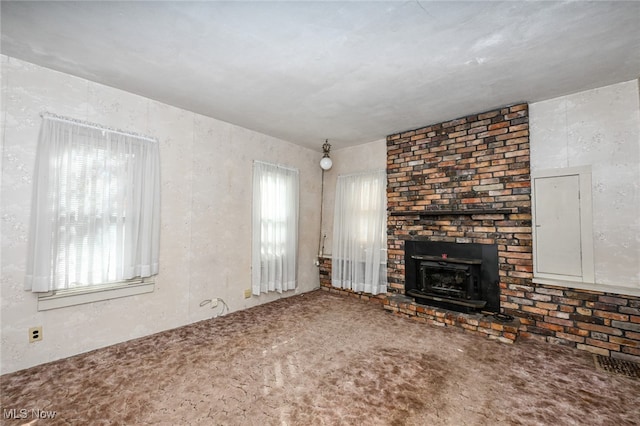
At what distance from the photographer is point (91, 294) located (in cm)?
264

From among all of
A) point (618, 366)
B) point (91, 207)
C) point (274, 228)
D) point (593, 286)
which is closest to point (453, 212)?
point (593, 286)

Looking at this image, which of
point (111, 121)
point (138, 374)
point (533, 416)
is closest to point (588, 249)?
point (533, 416)

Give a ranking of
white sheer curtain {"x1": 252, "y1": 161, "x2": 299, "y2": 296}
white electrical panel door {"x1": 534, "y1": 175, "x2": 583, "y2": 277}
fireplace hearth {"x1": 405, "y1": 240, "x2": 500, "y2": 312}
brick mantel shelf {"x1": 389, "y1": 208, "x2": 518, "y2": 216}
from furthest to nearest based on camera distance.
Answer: white sheer curtain {"x1": 252, "y1": 161, "x2": 299, "y2": 296}
fireplace hearth {"x1": 405, "y1": 240, "x2": 500, "y2": 312}
brick mantel shelf {"x1": 389, "y1": 208, "x2": 518, "y2": 216}
white electrical panel door {"x1": 534, "y1": 175, "x2": 583, "y2": 277}

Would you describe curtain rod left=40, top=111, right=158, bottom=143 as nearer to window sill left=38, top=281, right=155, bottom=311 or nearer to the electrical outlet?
window sill left=38, top=281, right=155, bottom=311

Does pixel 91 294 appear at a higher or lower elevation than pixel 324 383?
higher

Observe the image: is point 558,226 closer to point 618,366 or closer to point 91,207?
point 618,366

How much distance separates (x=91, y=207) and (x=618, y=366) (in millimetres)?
5138

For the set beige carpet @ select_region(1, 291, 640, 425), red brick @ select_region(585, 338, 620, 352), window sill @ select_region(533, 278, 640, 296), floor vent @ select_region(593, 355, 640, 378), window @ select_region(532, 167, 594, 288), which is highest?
window @ select_region(532, 167, 594, 288)

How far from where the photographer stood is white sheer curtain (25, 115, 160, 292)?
2387mm

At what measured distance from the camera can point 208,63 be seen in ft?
7.74

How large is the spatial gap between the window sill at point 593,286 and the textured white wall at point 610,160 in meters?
0.05

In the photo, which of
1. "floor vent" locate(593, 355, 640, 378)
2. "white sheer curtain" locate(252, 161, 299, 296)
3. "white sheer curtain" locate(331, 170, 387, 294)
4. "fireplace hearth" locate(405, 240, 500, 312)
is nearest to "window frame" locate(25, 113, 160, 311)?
"white sheer curtain" locate(252, 161, 299, 296)

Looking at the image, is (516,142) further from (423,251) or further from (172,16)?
(172,16)

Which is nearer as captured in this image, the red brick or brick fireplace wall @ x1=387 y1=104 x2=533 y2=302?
the red brick
